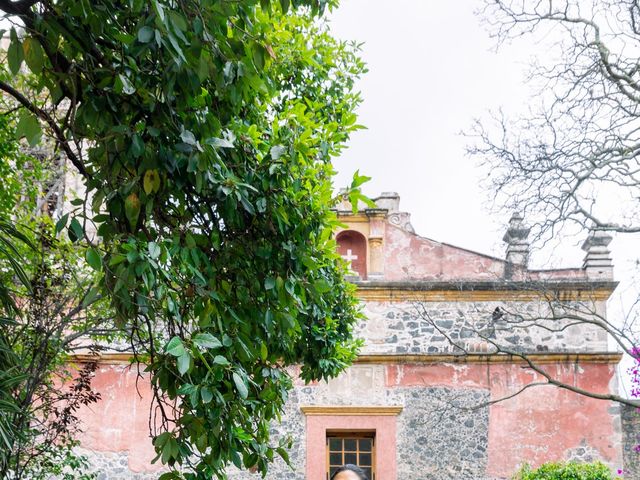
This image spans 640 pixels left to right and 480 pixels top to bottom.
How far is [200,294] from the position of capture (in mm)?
4039

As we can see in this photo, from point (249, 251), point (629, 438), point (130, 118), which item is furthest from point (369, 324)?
point (130, 118)

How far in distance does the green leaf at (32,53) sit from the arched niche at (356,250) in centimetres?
972

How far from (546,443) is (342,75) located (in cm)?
715

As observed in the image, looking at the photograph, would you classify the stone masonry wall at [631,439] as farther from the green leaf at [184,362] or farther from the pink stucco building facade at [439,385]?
the green leaf at [184,362]

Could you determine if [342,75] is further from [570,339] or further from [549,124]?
[570,339]

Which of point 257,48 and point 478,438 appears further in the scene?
point 478,438

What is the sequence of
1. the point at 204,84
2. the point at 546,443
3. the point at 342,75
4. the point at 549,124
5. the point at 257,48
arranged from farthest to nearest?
the point at 546,443 < the point at 549,124 < the point at 342,75 < the point at 204,84 < the point at 257,48

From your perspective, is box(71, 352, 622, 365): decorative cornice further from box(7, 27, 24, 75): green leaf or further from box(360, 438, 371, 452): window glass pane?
box(7, 27, 24, 75): green leaf

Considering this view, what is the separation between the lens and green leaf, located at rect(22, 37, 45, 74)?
136 inches

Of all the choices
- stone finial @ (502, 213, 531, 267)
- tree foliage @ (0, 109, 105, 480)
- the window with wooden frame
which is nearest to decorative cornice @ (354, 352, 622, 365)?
the window with wooden frame

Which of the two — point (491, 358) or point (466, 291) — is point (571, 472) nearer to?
point (491, 358)

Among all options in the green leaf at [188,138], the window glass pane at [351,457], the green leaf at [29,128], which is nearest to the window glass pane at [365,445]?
the window glass pane at [351,457]

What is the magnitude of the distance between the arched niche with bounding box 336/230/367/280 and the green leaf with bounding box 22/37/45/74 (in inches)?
383

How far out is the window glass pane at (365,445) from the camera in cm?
1272
